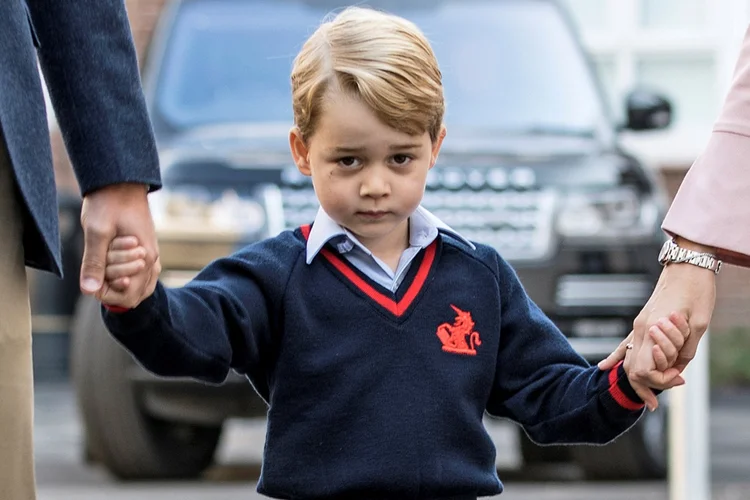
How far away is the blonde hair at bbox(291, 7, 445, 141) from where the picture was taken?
2.79 metres

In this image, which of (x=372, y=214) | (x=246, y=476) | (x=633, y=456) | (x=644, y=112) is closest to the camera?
(x=372, y=214)

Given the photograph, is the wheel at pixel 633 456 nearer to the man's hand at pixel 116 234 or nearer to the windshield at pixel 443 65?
the windshield at pixel 443 65

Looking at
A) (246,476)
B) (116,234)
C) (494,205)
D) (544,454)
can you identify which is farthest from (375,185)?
(544,454)

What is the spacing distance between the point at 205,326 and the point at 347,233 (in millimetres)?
Answer: 315

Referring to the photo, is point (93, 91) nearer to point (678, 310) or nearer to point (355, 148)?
point (355, 148)

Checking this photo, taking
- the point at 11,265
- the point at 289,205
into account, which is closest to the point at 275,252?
the point at 11,265

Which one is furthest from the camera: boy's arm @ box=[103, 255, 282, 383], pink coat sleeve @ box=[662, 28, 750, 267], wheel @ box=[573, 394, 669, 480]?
wheel @ box=[573, 394, 669, 480]

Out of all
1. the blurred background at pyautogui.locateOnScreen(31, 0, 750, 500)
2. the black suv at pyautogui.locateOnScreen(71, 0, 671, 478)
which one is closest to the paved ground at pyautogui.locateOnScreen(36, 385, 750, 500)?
the blurred background at pyautogui.locateOnScreen(31, 0, 750, 500)

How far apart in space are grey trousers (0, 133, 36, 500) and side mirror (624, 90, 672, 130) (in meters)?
5.59

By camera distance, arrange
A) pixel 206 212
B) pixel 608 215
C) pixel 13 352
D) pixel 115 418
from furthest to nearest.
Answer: pixel 115 418, pixel 608 215, pixel 206 212, pixel 13 352

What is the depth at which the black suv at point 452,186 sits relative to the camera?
6.69 m

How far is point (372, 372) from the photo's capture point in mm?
2807

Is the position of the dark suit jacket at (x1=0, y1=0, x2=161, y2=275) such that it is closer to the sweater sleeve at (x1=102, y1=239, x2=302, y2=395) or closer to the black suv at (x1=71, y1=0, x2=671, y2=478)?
the sweater sleeve at (x1=102, y1=239, x2=302, y2=395)

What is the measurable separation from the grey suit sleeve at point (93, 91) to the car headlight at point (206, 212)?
151 inches
